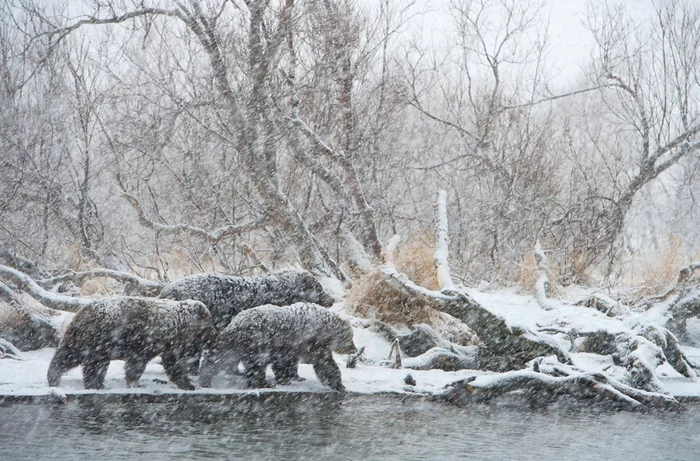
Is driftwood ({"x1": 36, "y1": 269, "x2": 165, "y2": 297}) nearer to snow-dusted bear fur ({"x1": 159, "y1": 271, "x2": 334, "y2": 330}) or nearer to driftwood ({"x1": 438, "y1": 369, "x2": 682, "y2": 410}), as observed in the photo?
snow-dusted bear fur ({"x1": 159, "y1": 271, "x2": 334, "y2": 330})

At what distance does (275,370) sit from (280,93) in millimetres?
7571

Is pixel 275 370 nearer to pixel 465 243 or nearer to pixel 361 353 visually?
pixel 361 353

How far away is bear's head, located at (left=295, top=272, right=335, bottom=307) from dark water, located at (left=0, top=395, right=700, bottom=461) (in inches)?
85.5

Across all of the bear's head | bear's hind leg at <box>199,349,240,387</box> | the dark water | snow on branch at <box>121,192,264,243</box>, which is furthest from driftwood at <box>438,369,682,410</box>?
snow on branch at <box>121,192,264,243</box>

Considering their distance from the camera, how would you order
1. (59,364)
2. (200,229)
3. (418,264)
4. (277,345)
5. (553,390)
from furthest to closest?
(200,229), (418,264), (553,390), (277,345), (59,364)

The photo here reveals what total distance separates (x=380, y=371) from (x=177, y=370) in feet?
8.14

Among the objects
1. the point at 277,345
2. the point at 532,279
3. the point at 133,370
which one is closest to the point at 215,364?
the point at 277,345

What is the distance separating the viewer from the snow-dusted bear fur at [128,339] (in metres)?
6.05

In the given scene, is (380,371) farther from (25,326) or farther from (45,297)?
(25,326)

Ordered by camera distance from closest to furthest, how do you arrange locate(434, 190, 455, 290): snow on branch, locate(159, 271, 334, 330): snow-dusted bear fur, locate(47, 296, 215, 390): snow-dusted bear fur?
locate(47, 296, 215, 390): snow-dusted bear fur → locate(159, 271, 334, 330): snow-dusted bear fur → locate(434, 190, 455, 290): snow on branch

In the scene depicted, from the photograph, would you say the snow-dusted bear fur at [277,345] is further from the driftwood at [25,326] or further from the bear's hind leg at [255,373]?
the driftwood at [25,326]

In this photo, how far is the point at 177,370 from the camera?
20.9ft

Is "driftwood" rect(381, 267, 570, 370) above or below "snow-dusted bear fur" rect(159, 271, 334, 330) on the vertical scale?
below

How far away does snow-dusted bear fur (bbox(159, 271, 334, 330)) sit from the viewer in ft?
25.4
